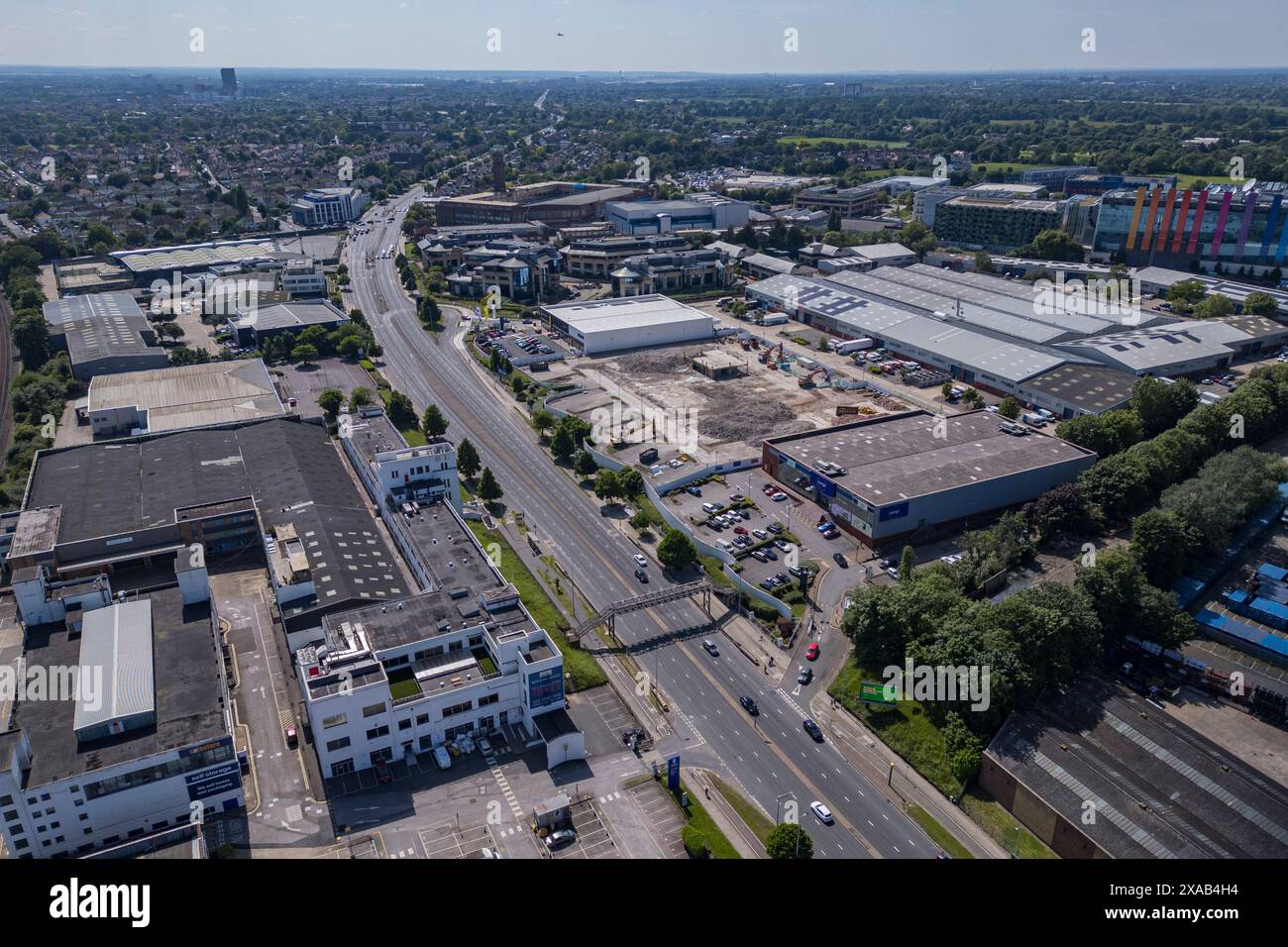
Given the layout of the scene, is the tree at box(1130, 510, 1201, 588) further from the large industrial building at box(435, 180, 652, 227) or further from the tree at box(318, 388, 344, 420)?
the large industrial building at box(435, 180, 652, 227)

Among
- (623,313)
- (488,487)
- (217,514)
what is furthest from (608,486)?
(623,313)

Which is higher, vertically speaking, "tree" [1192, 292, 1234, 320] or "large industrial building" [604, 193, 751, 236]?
"large industrial building" [604, 193, 751, 236]

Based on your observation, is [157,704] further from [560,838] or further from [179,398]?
[179,398]

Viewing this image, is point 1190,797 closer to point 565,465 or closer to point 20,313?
point 565,465

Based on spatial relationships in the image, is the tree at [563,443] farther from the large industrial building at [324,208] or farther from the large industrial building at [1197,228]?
the large industrial building at [324,208]

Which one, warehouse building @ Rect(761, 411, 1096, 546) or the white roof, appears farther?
the white roof

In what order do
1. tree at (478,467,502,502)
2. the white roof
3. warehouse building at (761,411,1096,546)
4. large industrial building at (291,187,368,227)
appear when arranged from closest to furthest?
1. warehouse building at (761,411,1096,546)
2. tree at (478,467,502,502)
3. the white roof
4. large industrial building at (291,187,368,227)

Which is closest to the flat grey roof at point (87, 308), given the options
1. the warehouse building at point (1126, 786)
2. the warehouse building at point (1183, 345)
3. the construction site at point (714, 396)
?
the construction site at point (714, 396)

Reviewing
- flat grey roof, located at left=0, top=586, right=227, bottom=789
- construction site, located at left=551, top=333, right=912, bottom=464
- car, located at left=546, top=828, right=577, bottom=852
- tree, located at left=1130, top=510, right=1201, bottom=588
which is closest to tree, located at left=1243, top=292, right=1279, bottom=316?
Result: construction site, located at left=551, top=333, right=912, bottom=464
